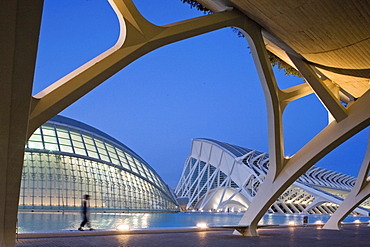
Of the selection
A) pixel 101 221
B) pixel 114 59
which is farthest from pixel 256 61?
pixel 101 221

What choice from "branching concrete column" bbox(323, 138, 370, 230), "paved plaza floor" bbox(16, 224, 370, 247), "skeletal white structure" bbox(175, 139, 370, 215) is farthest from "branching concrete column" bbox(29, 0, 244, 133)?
"skeletal white structure" bbox(175, 139, 370, 215)

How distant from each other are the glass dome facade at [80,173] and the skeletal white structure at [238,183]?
2728 cm

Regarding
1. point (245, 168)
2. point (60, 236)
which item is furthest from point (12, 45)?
point (245, 168)

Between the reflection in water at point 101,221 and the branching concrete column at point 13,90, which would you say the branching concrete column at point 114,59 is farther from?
the reflection in water at point 101,221

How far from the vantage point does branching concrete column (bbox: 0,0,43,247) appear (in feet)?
13.2

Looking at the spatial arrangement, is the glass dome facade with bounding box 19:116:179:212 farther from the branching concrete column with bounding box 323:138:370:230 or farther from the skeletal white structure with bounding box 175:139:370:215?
the skeletal white structure with bounding box 175:139:370:215

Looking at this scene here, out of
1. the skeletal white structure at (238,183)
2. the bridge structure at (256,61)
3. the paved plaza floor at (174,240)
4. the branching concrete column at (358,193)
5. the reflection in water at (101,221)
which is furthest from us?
the skeletal white structure at (238,183)

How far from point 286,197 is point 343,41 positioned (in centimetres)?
5804

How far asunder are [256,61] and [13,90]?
7605mm

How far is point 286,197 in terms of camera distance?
6444 centimetres

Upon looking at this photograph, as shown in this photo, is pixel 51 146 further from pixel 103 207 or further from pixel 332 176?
pixel 332 176

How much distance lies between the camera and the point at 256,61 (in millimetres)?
11242

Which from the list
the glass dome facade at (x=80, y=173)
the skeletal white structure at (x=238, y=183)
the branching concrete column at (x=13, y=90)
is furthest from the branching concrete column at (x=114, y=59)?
the skeletal white structure at (x=238, y=183)

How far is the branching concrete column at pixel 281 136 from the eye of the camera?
11805mm
